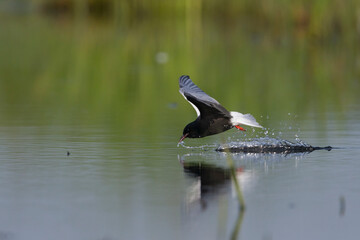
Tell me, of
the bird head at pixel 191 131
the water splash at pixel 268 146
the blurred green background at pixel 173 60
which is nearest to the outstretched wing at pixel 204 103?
the bird head at pixel 191 131

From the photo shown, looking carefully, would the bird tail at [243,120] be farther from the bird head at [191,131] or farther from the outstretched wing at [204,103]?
the bird head at [191,131]

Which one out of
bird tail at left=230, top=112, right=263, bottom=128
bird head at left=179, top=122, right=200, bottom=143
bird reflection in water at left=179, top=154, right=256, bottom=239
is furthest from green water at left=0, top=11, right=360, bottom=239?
bird tail at left=230, top=112, right=263, bottom=128

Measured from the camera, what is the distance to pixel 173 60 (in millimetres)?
17969

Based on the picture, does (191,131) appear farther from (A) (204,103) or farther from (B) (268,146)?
(B) (268,146)

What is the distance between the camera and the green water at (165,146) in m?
4.98

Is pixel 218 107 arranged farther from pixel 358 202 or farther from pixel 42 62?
pixel 42 62

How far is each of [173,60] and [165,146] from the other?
10104 millimetres

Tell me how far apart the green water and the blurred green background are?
0.06 meters

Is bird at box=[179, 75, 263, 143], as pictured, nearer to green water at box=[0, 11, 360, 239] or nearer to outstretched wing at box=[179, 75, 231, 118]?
outstretched wing at box=[179, 75, 231, 118]

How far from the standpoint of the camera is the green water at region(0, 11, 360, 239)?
498 centimetres

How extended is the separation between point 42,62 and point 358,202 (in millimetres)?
13287

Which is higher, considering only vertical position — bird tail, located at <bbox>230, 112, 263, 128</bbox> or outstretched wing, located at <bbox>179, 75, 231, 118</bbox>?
outstretched wing, located at <bbox>179, 75, 231, 118</bbox>

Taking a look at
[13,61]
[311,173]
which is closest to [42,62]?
[13,61]

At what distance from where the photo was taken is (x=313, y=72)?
15617 millimetres
